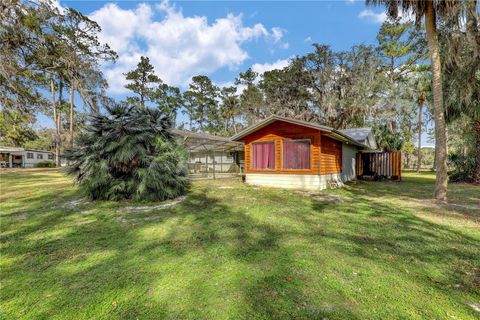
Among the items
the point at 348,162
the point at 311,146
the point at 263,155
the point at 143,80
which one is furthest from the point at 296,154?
the point at 143,80

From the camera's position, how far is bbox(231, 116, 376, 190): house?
31.7 feet

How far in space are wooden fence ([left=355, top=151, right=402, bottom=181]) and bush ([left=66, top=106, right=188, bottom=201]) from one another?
41.8 feet

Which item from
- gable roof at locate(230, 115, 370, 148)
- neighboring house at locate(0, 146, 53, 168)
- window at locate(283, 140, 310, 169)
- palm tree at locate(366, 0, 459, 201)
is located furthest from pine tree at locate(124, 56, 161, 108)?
palm tree at locate(366, 0, 459, 201)

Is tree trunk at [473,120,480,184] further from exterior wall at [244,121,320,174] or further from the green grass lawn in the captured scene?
exterior wall at [244,121,320,174]

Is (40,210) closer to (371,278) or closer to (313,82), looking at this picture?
(371,278)

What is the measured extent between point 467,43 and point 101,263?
11.9 m

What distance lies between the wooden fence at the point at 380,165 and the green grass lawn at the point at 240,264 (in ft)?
29.3

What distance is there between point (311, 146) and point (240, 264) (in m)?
7.53

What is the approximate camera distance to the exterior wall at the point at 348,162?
12.8 meters

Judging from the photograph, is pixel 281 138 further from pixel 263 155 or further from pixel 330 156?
pixel 330 156

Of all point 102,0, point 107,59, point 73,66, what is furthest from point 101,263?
point 107,59

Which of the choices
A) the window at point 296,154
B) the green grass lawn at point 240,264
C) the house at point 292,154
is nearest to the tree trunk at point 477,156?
the house at point 292,154

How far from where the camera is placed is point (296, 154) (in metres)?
10.1

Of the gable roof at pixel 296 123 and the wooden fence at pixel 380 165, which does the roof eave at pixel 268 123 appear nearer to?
the gable roof at pixel 296 123
